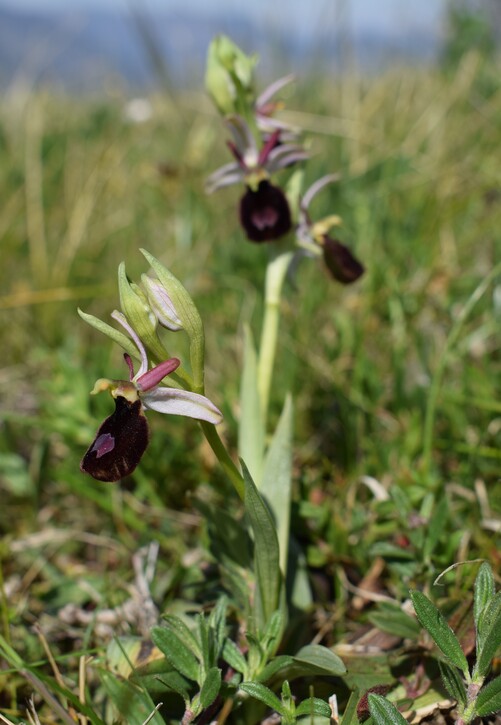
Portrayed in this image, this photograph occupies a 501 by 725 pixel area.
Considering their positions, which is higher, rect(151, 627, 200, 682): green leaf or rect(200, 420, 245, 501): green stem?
rect(200, 420, 245, 501): green stem

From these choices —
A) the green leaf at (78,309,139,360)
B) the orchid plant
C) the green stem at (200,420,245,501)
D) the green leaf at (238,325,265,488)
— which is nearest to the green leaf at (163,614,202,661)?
the orchid plant

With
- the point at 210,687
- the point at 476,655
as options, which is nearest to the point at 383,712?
the point at 476,655

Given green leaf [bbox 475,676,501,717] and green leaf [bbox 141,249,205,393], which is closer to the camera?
green leaf [bbox 475,676,501,717]

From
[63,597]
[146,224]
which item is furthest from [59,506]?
[146,224]

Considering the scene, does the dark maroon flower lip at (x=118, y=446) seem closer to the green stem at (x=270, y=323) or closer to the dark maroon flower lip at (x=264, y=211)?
the green stem at (x=270, y=323)

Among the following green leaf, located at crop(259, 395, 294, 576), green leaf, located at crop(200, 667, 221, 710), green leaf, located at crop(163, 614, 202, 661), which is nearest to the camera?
green leaf, located at crop(200, 667, 221, 710)

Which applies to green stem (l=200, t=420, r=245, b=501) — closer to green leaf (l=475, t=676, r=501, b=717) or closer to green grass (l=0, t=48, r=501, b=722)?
green grass (l=0, t=48, r=501, b=722)
